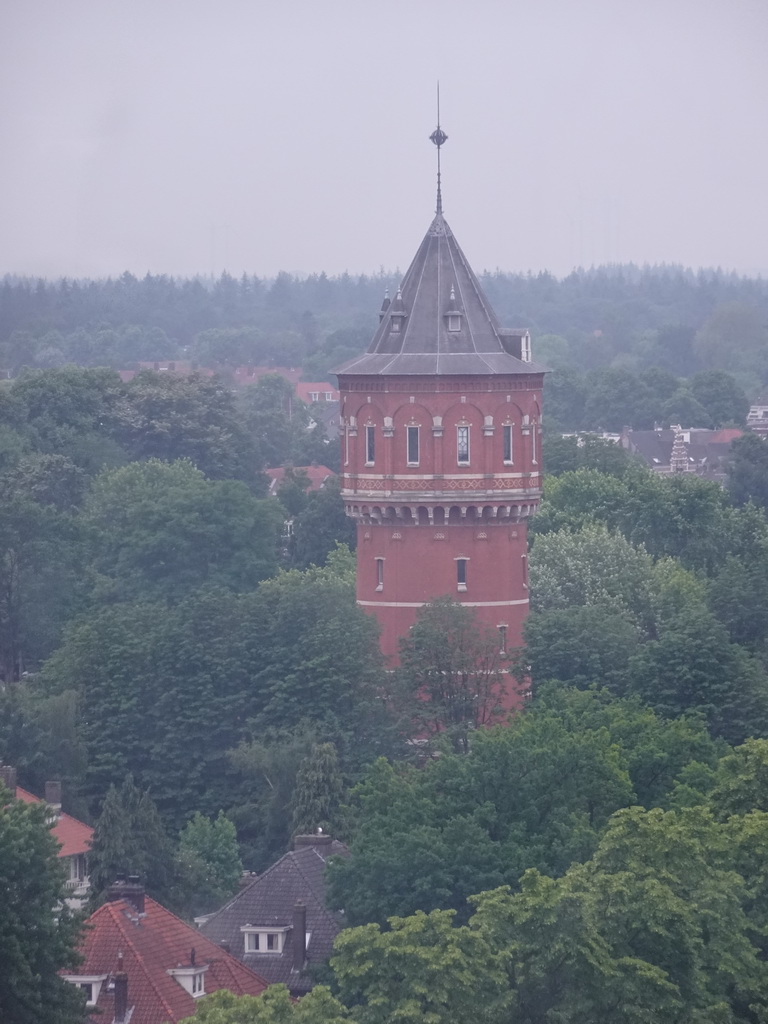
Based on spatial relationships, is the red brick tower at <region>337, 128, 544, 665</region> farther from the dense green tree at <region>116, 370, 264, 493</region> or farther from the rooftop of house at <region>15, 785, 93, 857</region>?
the dense green tree at <region>116, 370, 264, 493</region>

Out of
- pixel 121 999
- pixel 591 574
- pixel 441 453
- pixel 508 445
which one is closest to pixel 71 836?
pixel 441 453

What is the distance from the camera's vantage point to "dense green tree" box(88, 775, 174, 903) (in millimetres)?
52156

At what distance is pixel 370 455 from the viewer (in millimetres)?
58938

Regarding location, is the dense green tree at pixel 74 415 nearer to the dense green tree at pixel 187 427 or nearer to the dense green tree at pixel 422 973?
the dense green tree at pixel 187 427

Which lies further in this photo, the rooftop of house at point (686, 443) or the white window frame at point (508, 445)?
the rooftop of house at point (686, 443)

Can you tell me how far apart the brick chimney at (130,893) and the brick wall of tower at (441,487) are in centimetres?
1180

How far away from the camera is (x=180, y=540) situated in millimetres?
79562

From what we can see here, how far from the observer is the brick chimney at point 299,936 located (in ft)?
158

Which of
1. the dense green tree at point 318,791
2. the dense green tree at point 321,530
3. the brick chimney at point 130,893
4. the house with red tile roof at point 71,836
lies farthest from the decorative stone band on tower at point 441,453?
the dense green tree at point 321,530

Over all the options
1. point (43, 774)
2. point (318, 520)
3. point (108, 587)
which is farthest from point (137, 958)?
point (318, 520)

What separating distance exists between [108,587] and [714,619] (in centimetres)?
2166

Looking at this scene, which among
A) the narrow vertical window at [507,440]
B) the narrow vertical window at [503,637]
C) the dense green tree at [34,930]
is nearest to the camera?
the dense green tree at [34,930]

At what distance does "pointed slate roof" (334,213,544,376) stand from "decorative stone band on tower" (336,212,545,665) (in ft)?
0.09

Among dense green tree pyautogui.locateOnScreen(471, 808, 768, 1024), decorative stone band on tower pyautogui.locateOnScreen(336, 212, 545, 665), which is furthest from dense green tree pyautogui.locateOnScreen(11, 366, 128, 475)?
dense green tree pyautogui.locateOnScreen(471, 808, 768, 1024)
